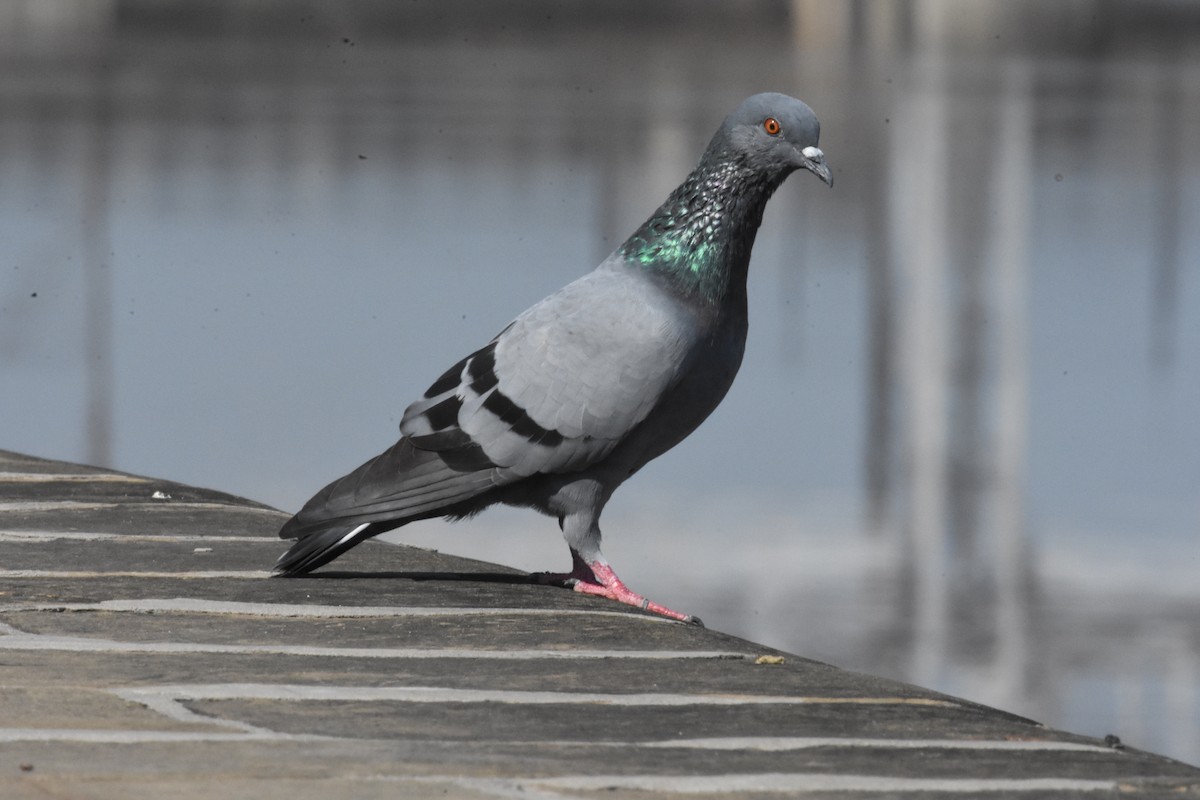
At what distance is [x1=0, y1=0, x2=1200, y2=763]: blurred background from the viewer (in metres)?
10.1

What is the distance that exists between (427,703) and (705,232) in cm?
165

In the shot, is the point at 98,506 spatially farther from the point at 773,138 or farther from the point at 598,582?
the point at 773,138

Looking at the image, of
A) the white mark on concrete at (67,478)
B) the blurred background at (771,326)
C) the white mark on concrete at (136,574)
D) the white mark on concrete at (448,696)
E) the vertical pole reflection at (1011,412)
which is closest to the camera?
the white mark on concrete at (448,696)

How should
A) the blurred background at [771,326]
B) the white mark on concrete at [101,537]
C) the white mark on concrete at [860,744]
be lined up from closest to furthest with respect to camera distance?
the white mark on concrete at [860,744]
the white mark on concrete at [101,537]
the blurred background at [771,326]

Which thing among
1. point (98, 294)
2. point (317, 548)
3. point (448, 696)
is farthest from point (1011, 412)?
point (448, 696)

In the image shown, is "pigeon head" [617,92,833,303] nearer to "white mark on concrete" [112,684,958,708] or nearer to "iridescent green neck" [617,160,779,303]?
"iridescent green neck" [617,160,779,303]

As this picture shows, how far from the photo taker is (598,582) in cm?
488

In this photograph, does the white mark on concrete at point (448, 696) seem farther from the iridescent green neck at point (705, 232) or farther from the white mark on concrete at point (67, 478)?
the white mark on concrete at point (67, 478)

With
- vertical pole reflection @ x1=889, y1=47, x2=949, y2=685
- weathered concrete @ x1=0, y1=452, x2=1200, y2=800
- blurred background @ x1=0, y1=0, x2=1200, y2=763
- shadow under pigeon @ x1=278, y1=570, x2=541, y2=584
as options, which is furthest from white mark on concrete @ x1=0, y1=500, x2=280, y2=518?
vertical pole reflection @ x1=889, y1=47, x2=949, y2=685

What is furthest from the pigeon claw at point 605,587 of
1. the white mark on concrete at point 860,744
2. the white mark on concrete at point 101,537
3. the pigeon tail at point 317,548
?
the white mark on concrete at point 860,744

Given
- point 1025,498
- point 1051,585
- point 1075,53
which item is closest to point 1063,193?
point 1025,498

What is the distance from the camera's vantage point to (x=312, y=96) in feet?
111

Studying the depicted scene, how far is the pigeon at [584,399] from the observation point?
470 cm

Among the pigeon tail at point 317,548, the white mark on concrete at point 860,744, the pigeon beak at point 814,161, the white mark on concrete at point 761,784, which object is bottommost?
the white mark on concrete at point 761,784
